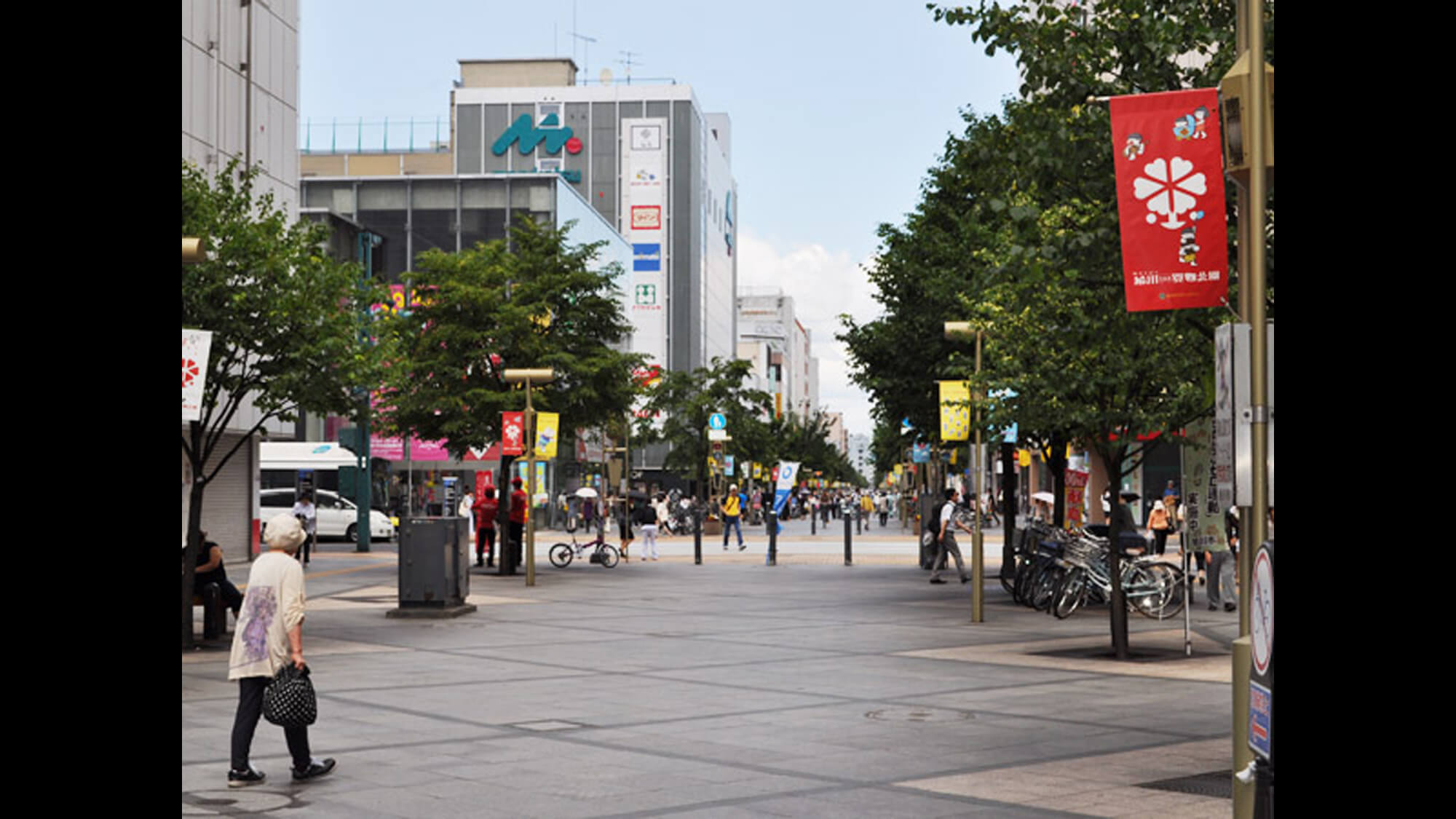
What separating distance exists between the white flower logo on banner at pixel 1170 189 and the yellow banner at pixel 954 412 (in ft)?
58.2

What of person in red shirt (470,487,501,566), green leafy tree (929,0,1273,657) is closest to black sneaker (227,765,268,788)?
green leafy tree (929,0,1273,657)

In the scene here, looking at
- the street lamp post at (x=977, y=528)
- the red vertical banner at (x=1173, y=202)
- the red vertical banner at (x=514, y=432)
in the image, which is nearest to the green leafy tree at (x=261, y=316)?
the street lamp post at (x=977, y=528)

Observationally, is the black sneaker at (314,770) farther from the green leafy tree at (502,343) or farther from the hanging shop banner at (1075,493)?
the hanging shop banner at (1075,493)

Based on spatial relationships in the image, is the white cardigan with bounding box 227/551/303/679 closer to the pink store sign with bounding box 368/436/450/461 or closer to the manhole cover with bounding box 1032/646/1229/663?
the manhole cover with bounding box 1032/646/1229/663

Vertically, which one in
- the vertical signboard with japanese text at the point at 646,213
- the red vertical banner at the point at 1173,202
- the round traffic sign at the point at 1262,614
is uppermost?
the vertical signboard with japanese text at the point at 646,213

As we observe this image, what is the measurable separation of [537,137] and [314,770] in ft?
393

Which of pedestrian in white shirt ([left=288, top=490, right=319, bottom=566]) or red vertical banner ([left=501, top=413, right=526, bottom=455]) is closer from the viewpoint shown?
red vertical banner ([left=501, top=413, right=526, bottom=455])

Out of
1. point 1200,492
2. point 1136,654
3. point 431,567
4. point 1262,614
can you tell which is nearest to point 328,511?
point 431,567

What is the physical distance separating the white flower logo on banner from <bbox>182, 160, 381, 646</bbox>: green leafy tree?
12957 mm

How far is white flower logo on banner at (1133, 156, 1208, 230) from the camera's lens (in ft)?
32.2

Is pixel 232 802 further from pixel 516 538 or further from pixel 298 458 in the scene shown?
pixel 298 458

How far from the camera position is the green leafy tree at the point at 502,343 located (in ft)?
117

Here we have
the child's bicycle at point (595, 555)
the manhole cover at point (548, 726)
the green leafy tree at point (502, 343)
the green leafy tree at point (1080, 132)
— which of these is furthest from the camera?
the child's bicycle at point (595, 555)

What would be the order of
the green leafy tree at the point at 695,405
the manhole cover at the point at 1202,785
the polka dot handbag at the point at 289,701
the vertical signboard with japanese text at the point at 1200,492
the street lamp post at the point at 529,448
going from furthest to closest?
the green leafy tree at the point at 695,405
the street lamp post at the point at 529,448
the vertical signboard with japanese text at the point at 1200,492
the polka dot handbag at the point at 289,701
the manhole cover at the point at 1202,785
